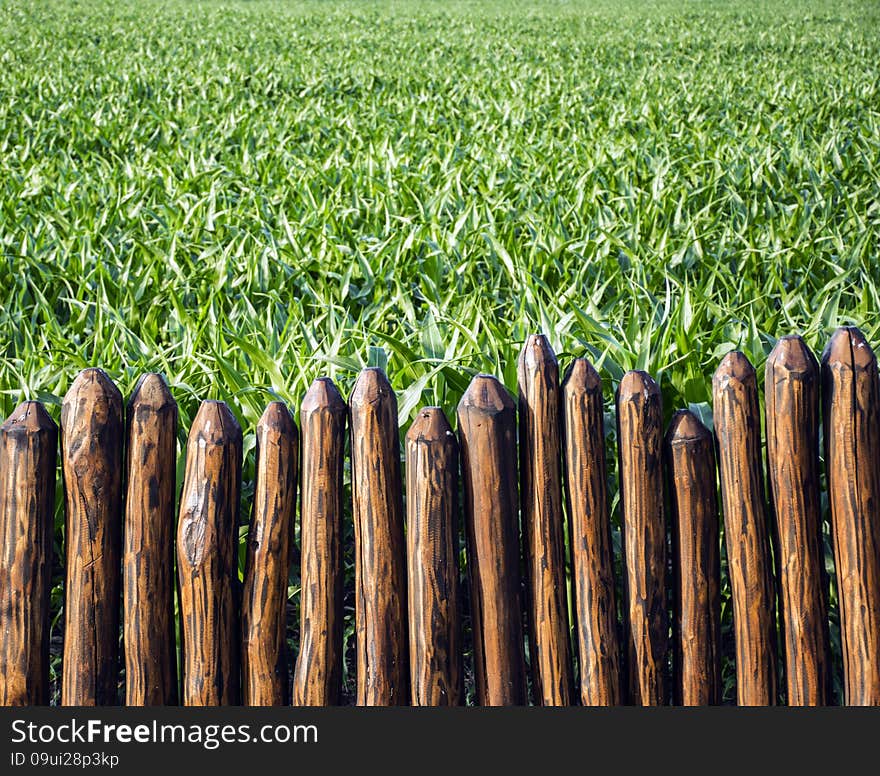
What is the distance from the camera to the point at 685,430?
1.39 m

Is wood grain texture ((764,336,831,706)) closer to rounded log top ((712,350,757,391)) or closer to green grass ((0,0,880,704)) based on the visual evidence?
rounded log top ((712,350,757,391))

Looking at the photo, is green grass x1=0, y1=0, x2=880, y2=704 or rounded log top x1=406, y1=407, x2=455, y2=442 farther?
green grass x1=0, y1=0, x2=880, y2=704

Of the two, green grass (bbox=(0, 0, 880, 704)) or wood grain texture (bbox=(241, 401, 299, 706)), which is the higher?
green grass (bbox=(0, 0, 880, 704))

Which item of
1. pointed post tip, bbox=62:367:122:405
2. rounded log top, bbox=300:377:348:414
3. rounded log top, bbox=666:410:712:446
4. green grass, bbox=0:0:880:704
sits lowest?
rounded log top, bbox=666:410:712:446

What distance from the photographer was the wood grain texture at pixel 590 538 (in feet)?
4.49

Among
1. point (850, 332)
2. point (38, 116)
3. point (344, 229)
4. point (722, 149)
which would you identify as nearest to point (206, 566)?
point (850, 332)

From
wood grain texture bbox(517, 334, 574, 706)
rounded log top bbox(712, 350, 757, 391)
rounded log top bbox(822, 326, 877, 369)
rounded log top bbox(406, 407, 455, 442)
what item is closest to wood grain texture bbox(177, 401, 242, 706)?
rounded log top bbox(406, 407, 455, 442)

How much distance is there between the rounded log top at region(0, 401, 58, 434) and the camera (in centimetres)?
132

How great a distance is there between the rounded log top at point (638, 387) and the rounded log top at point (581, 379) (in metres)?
0.04

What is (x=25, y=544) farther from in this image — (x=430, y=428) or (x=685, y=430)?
(x=685, y=430)

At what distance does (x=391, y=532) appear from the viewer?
1369 millimetres

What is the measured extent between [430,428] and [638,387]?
30 cm

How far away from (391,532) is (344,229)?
7.01 ft

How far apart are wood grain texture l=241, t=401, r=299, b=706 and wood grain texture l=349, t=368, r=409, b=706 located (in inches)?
3.8
